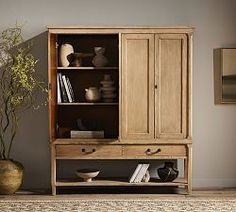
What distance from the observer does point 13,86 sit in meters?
5.27

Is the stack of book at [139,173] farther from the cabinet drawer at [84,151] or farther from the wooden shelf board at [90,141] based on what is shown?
the wooden shelf board at [90,141]

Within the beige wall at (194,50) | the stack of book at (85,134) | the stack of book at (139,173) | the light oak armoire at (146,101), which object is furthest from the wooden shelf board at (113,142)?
the beige wall at (194,50)

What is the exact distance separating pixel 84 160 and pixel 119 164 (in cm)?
37

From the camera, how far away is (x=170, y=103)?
4.98 metres

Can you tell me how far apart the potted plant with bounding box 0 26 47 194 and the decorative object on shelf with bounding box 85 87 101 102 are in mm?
473

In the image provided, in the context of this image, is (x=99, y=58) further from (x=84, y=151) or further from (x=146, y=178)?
(x=146, y=178)

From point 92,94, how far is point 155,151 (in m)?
0.83

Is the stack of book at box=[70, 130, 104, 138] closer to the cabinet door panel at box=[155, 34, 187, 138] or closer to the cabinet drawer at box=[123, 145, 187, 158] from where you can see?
the cabinet drawer at box=[123, 145, 187, 158]

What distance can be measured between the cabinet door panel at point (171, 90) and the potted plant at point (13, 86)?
1.20 metres

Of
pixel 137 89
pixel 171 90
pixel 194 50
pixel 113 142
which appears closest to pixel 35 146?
pixel 113 142

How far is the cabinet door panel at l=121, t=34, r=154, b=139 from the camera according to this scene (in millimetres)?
4953

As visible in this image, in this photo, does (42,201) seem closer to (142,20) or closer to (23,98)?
(23,98)

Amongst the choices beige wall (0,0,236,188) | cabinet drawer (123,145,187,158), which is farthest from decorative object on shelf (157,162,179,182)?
beige wall (0,0,236,188)

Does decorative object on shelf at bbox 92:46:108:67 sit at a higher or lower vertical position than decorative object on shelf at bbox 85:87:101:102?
higher
